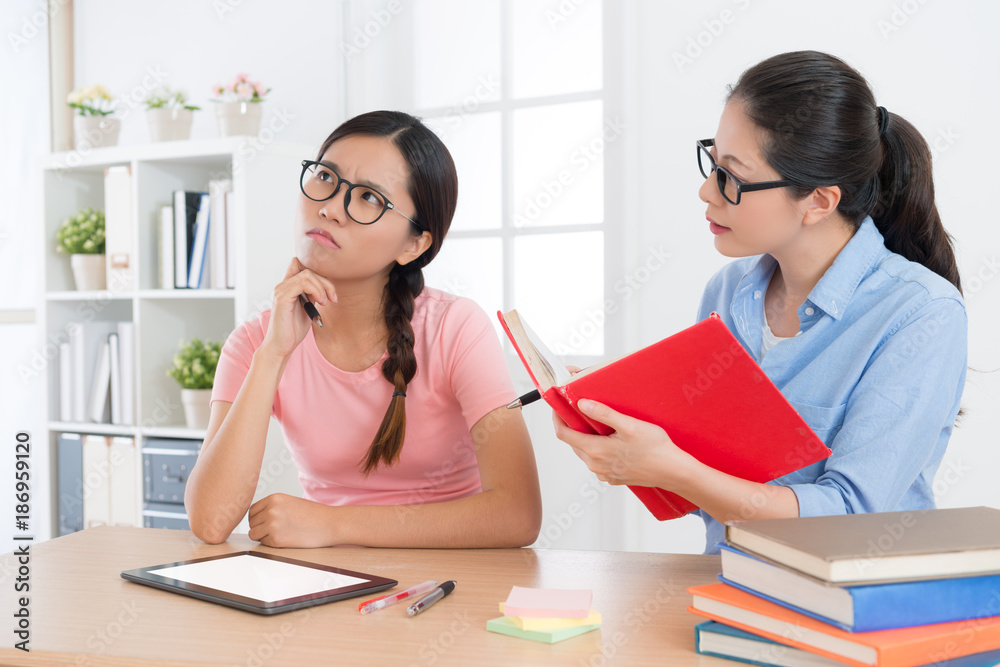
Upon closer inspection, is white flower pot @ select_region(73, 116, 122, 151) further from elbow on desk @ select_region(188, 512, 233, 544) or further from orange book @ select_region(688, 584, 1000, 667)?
orange book @ select_region(688, 584, 1000, 667)

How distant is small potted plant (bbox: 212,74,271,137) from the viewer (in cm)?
282

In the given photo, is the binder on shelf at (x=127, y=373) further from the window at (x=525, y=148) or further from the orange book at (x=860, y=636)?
the orange book at (x=860, y=636)

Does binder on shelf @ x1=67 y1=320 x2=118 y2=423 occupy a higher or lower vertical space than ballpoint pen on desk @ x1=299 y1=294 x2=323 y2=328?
lower

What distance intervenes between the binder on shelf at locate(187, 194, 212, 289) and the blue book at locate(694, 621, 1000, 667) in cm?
235

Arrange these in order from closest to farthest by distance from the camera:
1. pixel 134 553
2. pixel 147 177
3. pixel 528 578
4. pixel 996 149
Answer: pixel 528 578
pixel 134 553
pixel 996 149
pixel 147 177

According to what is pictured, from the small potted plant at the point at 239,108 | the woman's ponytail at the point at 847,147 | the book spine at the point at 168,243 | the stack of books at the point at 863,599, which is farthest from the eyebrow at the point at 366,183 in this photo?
the book spine at the point at 168,243

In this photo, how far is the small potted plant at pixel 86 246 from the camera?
3021 mm

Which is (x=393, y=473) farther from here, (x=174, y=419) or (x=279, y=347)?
(x=174, y=419)

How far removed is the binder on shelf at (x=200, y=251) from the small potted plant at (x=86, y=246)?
17.4 inches

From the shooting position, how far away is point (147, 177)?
2.92 meters

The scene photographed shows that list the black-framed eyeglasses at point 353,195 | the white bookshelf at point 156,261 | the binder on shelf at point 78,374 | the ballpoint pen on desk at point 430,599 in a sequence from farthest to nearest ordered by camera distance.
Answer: the binder on shelf at point 78,374
the white bookshelf at point 156,261
the black-framed eyeglasses at point 353,195
the ballpoint pen on desk at point 430,599

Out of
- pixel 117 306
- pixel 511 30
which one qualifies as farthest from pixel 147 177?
pixel 511 30

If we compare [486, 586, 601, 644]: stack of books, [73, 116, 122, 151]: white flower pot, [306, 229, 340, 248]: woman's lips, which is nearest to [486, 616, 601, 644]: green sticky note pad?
[486, 586, 601, 644]: stack of books

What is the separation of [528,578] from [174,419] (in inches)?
85.3
